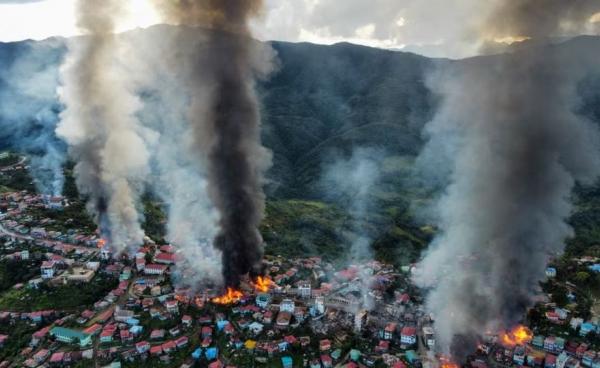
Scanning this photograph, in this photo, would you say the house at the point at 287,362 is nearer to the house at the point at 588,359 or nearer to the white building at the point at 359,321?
the white building at the point at 359,321

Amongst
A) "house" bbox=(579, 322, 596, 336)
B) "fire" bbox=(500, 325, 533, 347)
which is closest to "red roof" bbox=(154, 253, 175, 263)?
"fire" bbox=(500, 325, 533, 347)

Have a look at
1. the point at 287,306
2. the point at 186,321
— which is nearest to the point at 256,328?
the point at 287,306

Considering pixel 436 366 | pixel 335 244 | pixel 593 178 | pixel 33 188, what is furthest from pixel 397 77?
pixel 436 366

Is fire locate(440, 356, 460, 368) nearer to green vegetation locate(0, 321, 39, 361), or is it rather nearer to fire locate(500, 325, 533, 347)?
fire locate(500, 325, 533, 347)

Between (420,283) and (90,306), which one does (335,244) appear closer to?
(420,283)

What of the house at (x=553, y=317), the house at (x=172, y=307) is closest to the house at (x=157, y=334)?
the house at (x=172, y=307)
